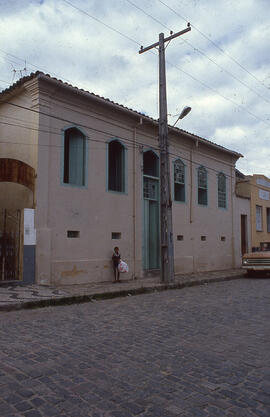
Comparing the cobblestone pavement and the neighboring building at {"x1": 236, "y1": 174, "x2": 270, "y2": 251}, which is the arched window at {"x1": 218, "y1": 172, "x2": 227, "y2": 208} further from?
the cobblestone pavement

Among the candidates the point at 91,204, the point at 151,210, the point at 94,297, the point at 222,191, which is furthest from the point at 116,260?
the point at 222,191

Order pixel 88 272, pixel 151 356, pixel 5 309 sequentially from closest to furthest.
A: pixel 151 356 < pixel 5 309 < pixel 88 272

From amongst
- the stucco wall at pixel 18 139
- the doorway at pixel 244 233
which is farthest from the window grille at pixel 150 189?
the doorway at pixel 244 233

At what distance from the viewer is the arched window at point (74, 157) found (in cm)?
1215

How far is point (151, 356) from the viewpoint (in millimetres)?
4473

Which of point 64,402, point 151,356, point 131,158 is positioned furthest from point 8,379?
point 131,158

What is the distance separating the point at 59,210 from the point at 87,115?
3461mm

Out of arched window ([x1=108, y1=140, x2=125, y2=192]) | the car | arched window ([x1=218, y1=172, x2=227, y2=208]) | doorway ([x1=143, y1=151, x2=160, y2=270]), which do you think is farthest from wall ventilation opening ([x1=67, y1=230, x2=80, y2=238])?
arched window ([x1=218, y1=172, x2=227, y2=208])

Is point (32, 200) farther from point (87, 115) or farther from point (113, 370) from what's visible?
point (113, 370)

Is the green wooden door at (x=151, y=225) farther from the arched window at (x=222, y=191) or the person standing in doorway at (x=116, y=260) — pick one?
the arched window at (x=222, y=191)

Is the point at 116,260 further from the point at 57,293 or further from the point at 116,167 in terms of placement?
the point at 116,167

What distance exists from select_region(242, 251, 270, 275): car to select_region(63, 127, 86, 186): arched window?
8336 millimetres

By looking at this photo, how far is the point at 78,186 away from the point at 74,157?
3.51 ft

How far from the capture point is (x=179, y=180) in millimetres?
16359
